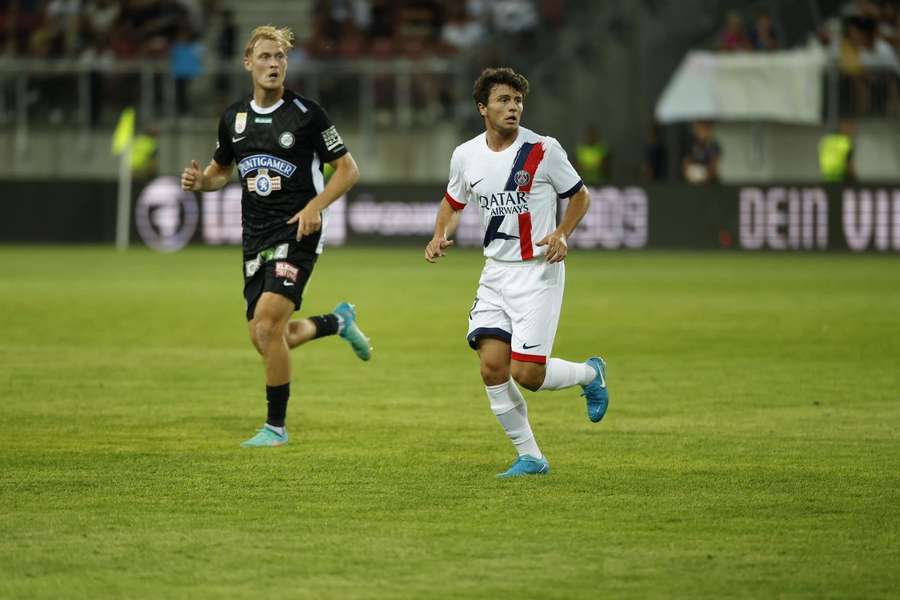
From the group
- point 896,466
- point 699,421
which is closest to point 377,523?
point 896,466

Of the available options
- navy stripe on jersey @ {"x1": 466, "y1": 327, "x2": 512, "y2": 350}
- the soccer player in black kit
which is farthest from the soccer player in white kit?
the soccer player in black kit

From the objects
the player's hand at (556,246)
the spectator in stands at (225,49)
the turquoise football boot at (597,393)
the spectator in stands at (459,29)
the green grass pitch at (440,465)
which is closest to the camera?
the green grass pitch at (440,465)

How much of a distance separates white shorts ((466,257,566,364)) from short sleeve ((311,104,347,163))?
1.60 m

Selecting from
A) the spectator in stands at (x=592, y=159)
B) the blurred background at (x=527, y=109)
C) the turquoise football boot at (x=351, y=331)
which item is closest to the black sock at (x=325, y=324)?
the turquoise football boot at (x=351, y=331)

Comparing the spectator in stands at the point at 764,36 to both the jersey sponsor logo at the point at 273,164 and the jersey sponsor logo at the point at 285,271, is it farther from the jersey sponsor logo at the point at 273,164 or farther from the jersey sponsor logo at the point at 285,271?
the jersey sponsor logo at the point at 285,271

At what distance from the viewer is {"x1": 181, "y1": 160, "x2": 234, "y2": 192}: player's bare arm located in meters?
9.36

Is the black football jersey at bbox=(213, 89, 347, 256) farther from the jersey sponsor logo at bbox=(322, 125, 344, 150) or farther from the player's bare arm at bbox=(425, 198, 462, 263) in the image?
the player's bare arm at bbox=(425, 198, 462, 263)

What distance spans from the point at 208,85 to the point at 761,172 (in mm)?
10411

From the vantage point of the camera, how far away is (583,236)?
29.5 meters

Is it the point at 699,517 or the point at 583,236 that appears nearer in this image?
the point at 699,517

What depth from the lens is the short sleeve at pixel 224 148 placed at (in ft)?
31.1

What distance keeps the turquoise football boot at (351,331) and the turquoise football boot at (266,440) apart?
168 cm

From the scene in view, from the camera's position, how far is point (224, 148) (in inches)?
377

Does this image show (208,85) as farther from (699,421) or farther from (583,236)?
(699,421)
